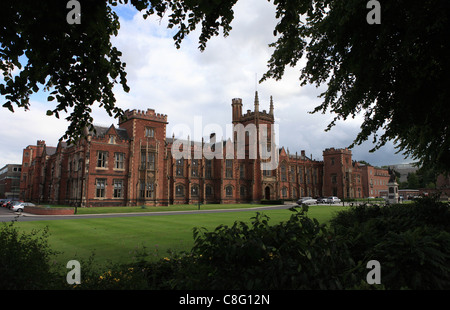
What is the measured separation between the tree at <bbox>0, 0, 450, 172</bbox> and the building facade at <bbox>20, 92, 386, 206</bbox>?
71.6 ft

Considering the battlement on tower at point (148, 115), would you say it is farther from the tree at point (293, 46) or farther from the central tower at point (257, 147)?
the tree at point (293, 46)

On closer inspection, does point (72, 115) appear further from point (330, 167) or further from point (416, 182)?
point (416, 182)

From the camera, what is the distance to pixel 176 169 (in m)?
49.0

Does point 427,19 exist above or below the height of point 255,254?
above

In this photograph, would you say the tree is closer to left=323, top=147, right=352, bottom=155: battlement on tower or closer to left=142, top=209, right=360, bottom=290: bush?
left=142, top=209, right=360, bottom=290: bush

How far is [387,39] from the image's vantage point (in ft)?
24.3

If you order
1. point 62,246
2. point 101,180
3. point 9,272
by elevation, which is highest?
point 101,180

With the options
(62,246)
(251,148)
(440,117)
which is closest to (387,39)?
(440,117)

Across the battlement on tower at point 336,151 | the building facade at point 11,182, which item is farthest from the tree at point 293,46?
the building facade at point 11,182

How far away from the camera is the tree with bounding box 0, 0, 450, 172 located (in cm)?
555

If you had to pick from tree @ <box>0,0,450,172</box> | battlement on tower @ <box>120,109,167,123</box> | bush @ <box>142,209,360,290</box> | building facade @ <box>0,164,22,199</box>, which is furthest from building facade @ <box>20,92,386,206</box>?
bush @ <box>142,209,360,290</box>

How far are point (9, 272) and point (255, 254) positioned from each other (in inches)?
123

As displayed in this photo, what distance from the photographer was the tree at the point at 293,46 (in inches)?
219

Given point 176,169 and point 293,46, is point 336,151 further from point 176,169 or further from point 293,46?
point 293,46
